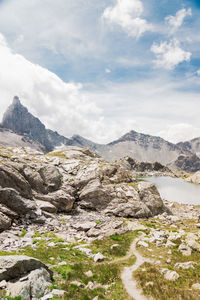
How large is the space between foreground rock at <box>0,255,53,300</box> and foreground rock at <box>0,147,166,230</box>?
1759 centimetres

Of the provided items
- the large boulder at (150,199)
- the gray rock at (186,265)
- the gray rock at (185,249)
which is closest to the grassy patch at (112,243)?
the gray rock at (186,265)

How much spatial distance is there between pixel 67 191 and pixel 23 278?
3504 cm

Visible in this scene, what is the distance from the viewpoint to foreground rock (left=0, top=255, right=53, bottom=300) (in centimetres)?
1265

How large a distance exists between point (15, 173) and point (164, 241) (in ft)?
102

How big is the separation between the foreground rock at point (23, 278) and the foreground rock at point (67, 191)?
1759cm

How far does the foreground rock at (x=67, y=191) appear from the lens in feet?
113

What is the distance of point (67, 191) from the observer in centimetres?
4872

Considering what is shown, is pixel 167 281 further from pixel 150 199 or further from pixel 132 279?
pixel 150 199

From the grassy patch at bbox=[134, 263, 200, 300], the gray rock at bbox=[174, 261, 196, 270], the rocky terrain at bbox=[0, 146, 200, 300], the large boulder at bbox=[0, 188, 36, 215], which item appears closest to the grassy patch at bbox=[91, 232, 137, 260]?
the rocky terrain at bbox=[0, 146, 200, 300]

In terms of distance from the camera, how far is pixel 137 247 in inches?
1014

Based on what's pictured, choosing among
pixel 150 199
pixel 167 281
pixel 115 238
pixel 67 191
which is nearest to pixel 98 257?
pixel 115 238

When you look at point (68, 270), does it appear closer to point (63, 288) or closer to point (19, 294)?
point (63, 288)

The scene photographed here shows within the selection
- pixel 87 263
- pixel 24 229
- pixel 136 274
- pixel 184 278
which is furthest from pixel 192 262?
pixel 24 229

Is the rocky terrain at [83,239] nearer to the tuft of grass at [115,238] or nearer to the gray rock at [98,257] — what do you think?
the gray rock at [98,257]
